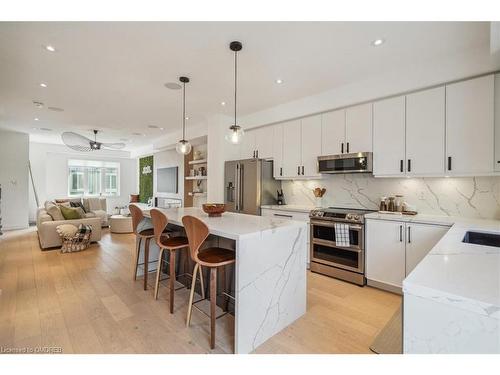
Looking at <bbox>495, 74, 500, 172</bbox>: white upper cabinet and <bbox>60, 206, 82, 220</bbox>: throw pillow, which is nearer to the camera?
<bbox>495, 74, 500, 172</bbox>: white upper cabinet

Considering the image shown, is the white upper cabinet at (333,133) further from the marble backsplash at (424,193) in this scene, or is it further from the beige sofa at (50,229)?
the beige sofa at (50,229)

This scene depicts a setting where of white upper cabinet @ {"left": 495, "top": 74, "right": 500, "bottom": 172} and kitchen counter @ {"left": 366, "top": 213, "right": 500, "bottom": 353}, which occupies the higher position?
white upper cabinet @ {"left": 495, "top": 74, "right": 500, "bottom": 172}

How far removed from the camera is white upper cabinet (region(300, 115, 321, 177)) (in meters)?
3.84

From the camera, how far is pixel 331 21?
211cm

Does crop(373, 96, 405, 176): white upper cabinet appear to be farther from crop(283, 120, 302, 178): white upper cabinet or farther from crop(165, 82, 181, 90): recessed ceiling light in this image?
crop(165, 82, 181, 90): recessed ceiling light

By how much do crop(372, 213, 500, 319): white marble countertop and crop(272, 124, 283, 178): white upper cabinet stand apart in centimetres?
302

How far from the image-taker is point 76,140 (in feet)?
16.7

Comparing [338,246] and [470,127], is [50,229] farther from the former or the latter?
[470,127]

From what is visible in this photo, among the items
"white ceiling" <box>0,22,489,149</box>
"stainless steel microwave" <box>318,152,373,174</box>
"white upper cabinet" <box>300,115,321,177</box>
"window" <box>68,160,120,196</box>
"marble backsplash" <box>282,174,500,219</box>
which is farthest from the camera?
→ "window" <box>68,160,120,196</box>

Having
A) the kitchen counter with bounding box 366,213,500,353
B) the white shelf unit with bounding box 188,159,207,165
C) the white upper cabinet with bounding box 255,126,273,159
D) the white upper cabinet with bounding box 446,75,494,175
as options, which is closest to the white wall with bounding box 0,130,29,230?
the white shelf unit with bounding box 188,159,207,165

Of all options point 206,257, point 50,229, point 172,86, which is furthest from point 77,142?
point 206,257

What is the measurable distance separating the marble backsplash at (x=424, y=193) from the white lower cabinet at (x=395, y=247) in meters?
0.62

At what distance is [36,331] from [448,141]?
4442mm

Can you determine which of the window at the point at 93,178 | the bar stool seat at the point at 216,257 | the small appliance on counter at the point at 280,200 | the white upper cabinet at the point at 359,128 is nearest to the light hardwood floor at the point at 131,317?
the bar stool seat at the point at 216,257
